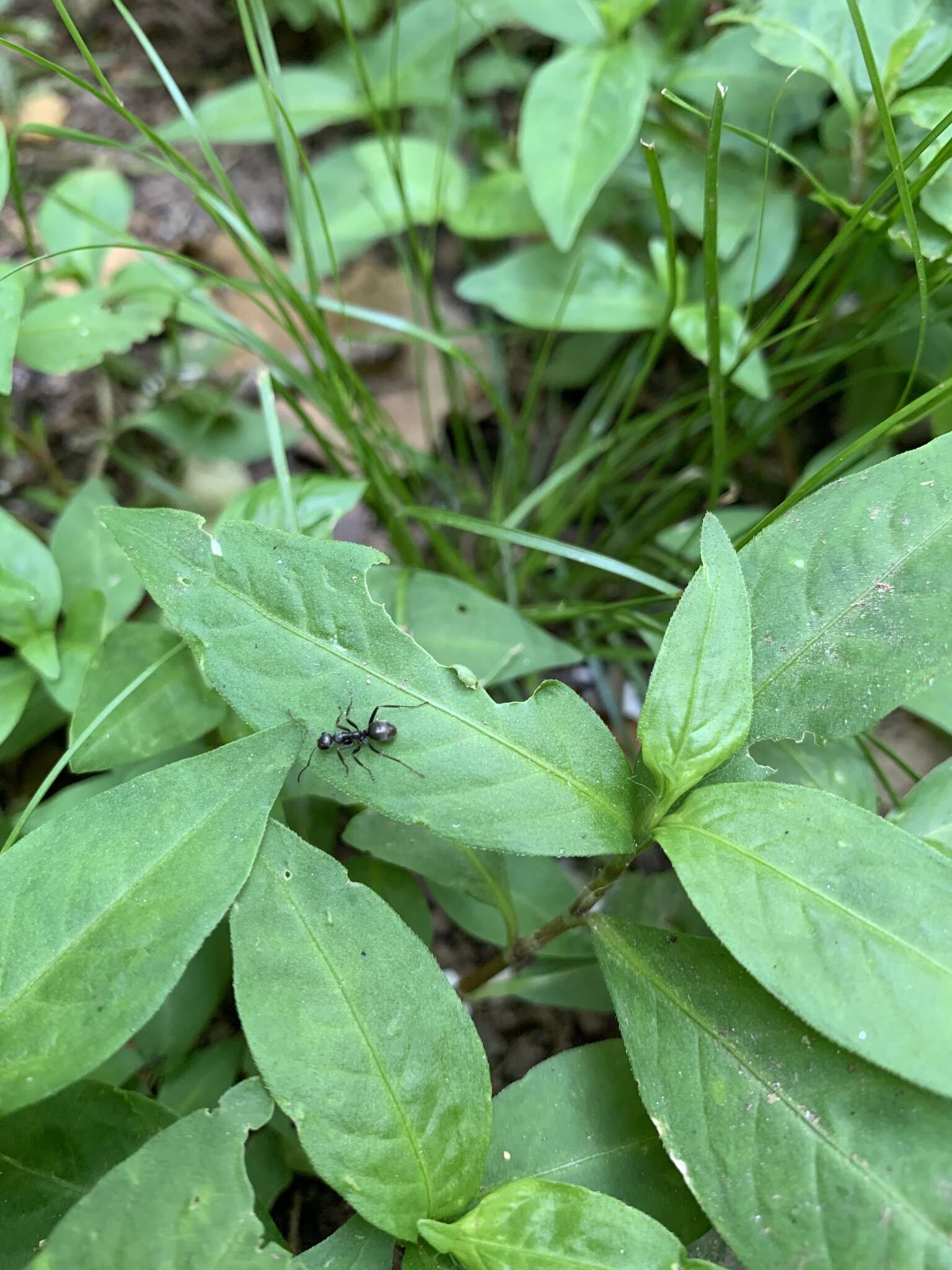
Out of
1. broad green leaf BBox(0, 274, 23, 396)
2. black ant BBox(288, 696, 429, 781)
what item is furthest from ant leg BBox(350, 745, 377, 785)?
broad green leaf BBox(0, 274, 23, 396)

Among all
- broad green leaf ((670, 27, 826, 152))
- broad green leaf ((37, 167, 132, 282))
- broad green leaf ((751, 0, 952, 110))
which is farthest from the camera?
broad green leaf ((37, 167, 132, 282))

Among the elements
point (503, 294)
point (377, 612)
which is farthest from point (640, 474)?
point (377, 612)

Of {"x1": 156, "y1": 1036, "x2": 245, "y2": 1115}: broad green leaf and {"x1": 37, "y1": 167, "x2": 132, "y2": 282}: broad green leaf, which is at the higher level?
{"x1": 37, "y1": 167, "x2": 132, "y2": 282}: broad green leaf

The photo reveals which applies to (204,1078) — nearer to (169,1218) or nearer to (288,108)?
(169,1218)

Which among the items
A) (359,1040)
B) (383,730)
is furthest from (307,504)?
(359,1040)

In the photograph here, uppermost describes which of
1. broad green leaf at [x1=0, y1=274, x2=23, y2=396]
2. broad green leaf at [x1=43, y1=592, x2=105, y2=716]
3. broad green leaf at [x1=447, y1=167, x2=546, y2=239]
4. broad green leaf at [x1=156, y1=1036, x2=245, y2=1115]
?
broad green leaf at [x1=447, y1=167, x2=546, y2=239]

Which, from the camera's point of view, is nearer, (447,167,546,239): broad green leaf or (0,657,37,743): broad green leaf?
(0,657,37,743): broad green leaf

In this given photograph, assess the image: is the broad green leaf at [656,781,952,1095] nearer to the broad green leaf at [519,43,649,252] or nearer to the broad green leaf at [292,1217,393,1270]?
the broad green leaf at [292,1217,393,1270]

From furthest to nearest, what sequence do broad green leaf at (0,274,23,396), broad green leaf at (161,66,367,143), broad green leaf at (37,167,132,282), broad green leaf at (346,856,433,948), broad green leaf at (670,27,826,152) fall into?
broad green leaf at (161,66,367,143)
broad green leaf at (37,167,132,282)
broad green leaf at (670,27,826,152)
broad green leaf at (346,856,433,948)
broad green leaf at (0,274,23,396)
